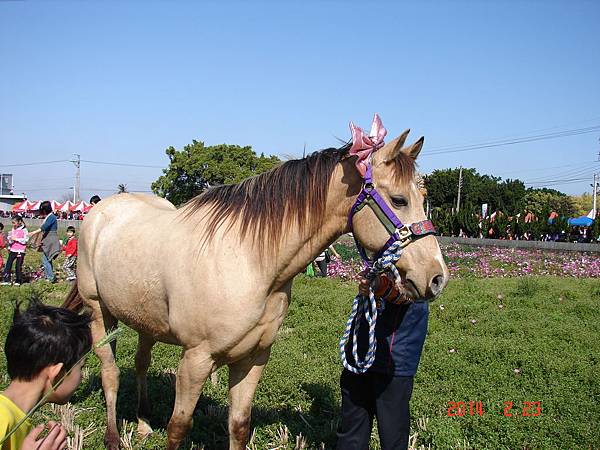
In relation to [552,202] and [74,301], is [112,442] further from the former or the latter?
[552,202]

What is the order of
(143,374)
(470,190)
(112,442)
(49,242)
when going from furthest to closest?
(470,190) < (49,242) < (143,374) < (112,442)

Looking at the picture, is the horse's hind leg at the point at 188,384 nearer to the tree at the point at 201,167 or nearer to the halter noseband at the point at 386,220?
the halter noseband at the point at 386,220

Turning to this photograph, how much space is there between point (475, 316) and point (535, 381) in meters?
3.03

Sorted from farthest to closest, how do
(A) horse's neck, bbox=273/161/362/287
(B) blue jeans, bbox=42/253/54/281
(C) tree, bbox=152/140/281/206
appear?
→ (C) tree, bbox=152/140/281/206, (B) blue jeans, bbox=42/253/54/281, (A) horse's neck, bbox=273/161/362/287

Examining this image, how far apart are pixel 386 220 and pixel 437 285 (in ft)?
1.54

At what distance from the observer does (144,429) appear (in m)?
4.69

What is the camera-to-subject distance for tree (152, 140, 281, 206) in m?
44.1

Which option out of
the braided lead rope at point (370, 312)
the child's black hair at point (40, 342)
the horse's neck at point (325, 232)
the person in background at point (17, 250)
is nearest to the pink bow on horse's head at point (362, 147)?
the horse's neck at point (325, 232)

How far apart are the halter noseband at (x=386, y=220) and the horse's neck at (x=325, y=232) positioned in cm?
8

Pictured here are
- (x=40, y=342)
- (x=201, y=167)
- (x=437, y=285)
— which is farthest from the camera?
(x=201, y=167)

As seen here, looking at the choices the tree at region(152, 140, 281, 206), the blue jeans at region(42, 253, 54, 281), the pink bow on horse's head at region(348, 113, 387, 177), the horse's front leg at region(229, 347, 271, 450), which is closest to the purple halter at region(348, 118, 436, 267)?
the pink bow on horse's head at region(348, 113, 387, 177)

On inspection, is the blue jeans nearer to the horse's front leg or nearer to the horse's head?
the horse's front leg

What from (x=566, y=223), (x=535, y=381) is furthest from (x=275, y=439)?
(x=566, y=223)

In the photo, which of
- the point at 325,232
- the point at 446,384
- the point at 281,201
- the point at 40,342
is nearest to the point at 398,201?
the point at 325,232
